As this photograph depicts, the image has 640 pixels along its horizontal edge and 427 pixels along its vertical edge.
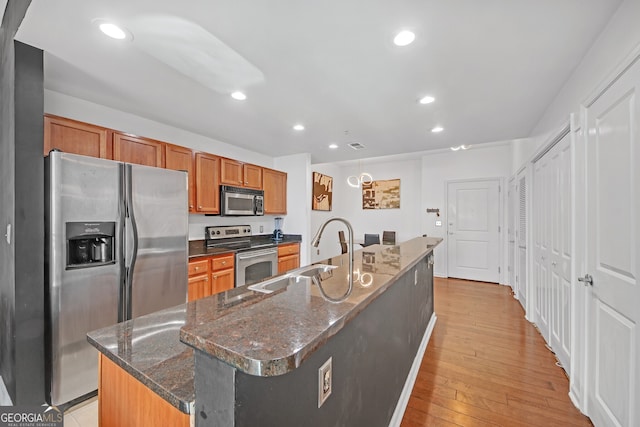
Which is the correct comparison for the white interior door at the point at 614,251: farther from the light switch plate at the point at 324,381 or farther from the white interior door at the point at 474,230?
the white interior door at the point at 474,230

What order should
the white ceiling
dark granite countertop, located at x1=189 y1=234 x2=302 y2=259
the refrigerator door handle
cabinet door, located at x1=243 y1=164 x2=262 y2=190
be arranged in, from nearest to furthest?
1. the white ceiling
2. the refrigerator door handle
3. dark granite countertop, located at x1=189 y1=234 x2=302 y2=259
4. cabinet door, located at x1=243 y1=164 x2=262 y2=190

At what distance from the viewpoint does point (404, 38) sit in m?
→ 1.62

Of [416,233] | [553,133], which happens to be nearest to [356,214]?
[416,233]

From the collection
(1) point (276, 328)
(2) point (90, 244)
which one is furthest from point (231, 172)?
(1) point (276, 328)

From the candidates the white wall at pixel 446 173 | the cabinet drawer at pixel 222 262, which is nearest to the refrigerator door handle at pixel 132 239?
the cabinet drawer at pixel 222 262

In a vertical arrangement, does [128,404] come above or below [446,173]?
below

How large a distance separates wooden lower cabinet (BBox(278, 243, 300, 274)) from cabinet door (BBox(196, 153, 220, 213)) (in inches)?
44.6

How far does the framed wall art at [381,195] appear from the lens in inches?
256

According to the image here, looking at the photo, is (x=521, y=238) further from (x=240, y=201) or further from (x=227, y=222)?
(x=227, y=222)

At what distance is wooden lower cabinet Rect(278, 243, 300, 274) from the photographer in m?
4.06

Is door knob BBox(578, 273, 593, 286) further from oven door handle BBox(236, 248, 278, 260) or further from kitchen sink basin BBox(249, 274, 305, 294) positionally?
oven door handle BBox(236, 248, 278, 260)

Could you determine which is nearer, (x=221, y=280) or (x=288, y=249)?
(x=221, y=280)

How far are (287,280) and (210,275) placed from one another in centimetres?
169

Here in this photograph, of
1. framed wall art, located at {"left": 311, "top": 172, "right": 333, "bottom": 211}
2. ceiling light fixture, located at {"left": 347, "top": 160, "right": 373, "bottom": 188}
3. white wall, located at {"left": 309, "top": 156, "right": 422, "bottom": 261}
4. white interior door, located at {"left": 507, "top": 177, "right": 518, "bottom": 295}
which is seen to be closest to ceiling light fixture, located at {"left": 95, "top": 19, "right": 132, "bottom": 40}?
ceiling light fixture, located at {"left": 347, "top": 160, "right": 373, "bottom": 188}
